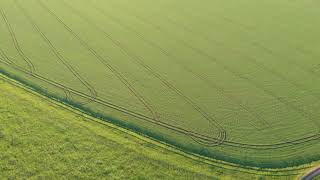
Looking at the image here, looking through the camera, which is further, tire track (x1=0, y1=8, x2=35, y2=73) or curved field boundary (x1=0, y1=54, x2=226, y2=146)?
tire track (x1=0, y1=8, x2=35, y2=73)

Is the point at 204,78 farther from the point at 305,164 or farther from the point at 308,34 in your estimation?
the point at 308,34

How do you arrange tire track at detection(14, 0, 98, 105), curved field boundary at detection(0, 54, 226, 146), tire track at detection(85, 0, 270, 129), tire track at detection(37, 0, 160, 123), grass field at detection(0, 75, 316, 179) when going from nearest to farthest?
grass field at detection(0, 75, 316, 179), curved field boundary at detection(0, 54, 226, 146), tire track at detection(37, 0, 160, 123), tire track at detection(85, 0, 270, 129), tire track at detection(14, 0, 98, 105)

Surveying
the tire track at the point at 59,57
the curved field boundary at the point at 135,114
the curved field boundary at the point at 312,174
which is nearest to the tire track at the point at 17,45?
the curved field boundary at the point at 135,114

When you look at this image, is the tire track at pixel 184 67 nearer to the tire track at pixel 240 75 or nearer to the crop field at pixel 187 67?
the crop field at pixel 187 67

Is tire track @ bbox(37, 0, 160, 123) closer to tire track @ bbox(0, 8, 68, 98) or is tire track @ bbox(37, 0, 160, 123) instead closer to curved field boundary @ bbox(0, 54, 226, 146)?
curved field boundary @ bbox(0, 54, 226, 146)

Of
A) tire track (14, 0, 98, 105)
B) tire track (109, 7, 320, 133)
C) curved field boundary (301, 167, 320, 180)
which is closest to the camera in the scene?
curved field boundary (301, 167, 320, 180)

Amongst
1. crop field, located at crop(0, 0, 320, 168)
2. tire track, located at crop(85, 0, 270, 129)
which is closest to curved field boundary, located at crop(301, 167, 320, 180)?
crop field, located at crop(0, 0, 320, 168)

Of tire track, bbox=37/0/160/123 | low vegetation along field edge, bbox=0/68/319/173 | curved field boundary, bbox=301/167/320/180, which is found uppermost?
tire track, bbox=37/0/160/123

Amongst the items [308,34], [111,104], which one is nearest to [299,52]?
[308,34]
